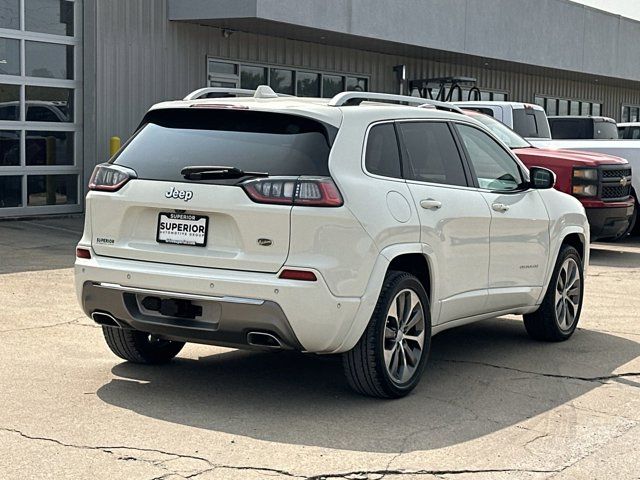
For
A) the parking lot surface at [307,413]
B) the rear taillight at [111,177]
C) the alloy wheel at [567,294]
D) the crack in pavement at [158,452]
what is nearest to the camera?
the crack in pavement at [158,452]

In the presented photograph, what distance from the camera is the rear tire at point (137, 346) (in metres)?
6.90

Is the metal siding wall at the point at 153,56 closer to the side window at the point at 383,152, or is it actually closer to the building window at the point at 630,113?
the side window at the point at 383,152

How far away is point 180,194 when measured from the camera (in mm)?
6047

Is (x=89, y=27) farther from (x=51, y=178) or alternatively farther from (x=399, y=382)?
(x=399, y=382)

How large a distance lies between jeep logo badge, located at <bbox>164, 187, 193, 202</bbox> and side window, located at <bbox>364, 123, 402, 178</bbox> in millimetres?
1018

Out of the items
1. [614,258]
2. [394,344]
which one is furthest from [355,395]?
[614,258]

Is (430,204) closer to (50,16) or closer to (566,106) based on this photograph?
(50,16)

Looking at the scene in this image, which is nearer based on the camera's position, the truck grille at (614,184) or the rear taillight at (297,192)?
the rear taillight at (297,192)

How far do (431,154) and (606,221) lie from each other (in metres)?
7.57

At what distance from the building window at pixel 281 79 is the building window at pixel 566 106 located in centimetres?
972

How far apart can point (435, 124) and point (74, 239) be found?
821cm

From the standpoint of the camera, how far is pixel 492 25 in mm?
25734

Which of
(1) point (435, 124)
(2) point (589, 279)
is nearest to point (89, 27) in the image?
(2) point (589, 279)

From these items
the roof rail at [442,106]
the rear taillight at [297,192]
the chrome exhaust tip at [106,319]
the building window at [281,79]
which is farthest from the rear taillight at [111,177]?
the building window at [281,79]
